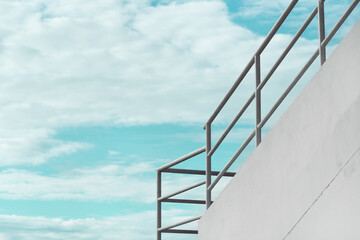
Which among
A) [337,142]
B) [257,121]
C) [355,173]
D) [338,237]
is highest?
[257,121]

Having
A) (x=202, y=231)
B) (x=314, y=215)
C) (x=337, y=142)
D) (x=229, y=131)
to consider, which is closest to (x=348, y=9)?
(x=337, y=142)

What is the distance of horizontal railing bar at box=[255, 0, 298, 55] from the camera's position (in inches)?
248

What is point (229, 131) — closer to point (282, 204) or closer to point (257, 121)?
point (257, 121)

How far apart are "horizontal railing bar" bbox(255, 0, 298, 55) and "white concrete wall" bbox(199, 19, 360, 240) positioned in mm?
1053

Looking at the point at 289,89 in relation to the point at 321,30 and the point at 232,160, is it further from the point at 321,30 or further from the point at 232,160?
the point at 232,160

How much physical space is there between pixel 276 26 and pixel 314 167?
1.85m

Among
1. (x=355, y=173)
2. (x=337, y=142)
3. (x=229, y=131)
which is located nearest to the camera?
(x=355, y=173)

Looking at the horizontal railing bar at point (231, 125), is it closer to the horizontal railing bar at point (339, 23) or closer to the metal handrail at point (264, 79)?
the metal handrail at point (264, 79)

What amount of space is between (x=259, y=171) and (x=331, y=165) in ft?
4.71

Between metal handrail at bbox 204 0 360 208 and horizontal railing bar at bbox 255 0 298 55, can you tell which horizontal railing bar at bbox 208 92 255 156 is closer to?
metal handrail at bbox 204 0 360 208

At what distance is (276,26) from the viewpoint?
21.5ft

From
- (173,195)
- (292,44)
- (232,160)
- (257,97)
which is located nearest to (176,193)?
(173,195)

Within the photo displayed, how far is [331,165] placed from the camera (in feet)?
16.9

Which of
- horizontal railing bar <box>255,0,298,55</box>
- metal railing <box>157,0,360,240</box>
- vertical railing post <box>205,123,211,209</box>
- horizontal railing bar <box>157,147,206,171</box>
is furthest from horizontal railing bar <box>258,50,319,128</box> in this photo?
horizontal railing bar <box>157,147,206,171</box>
